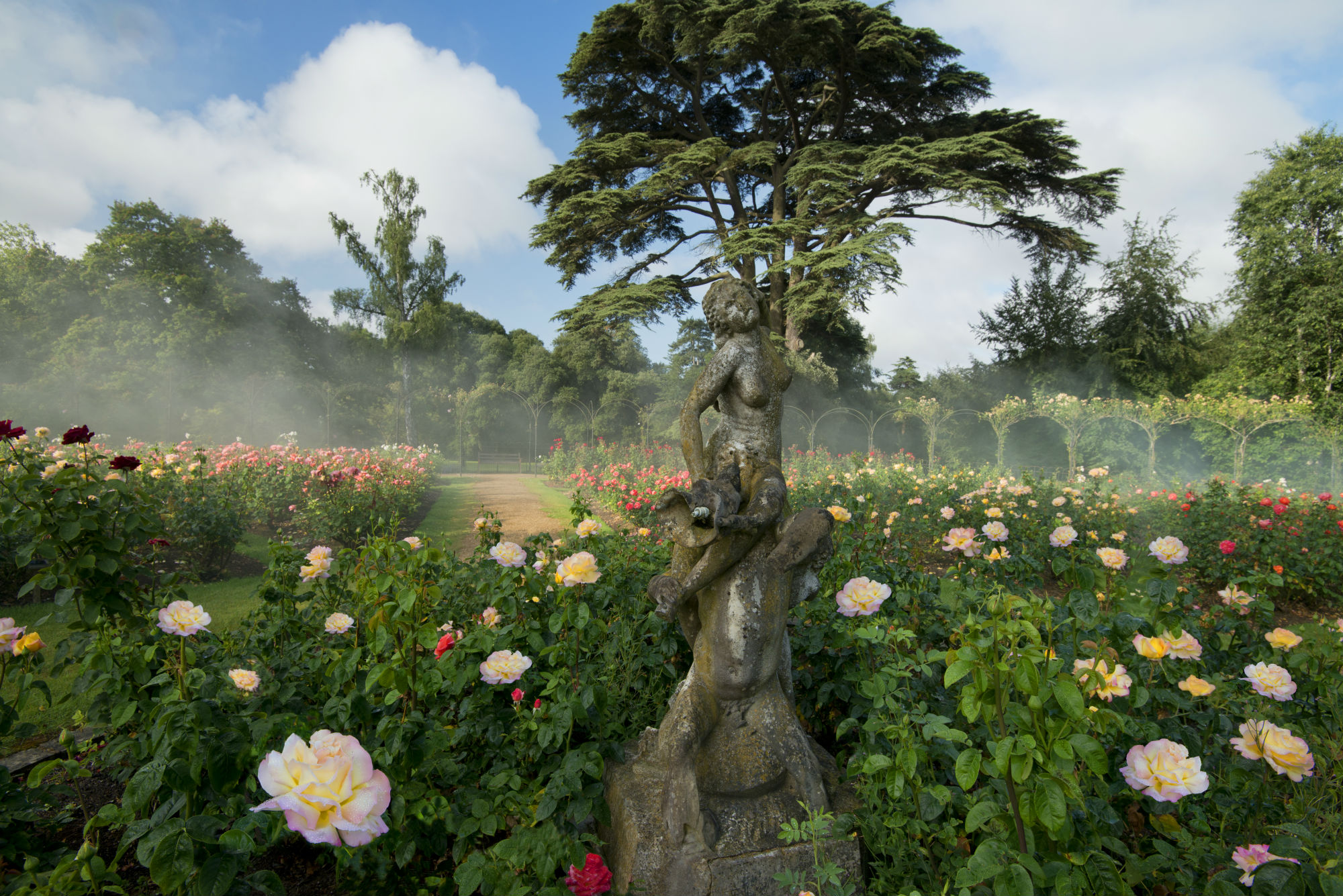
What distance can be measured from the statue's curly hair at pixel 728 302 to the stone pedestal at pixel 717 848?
1.47m

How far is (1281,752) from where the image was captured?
4.55ft

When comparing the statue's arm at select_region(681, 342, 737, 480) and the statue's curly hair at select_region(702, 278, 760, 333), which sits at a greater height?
the statue's curly hair at select_region(702, 278, 760, 333)

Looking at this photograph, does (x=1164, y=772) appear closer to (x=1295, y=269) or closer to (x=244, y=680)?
(x=244, y=680)

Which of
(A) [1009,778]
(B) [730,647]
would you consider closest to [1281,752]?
(A) [1009,778]

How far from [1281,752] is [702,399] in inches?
67.7

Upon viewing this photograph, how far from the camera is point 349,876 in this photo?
1.84m

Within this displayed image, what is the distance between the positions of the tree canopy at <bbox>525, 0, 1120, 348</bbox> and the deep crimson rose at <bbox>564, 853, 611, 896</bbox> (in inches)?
418

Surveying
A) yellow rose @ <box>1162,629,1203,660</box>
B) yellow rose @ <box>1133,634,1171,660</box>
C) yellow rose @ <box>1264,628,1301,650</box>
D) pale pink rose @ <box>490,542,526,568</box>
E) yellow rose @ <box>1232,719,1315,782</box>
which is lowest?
yellow rose @ <box>1232,719,1315,782</box>

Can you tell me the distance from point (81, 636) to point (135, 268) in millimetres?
27637

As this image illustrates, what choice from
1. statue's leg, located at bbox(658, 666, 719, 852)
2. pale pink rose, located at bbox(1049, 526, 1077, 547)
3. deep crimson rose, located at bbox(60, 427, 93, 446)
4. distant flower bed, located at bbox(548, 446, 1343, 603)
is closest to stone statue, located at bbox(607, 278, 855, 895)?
statue's leg, located at bbox(658, 666, 719, 852)

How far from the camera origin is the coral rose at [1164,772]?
127cm

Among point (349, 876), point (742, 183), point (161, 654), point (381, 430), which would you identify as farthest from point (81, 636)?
point (381, 430)

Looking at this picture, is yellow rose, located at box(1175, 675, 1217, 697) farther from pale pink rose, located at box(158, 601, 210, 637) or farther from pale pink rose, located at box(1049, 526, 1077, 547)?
pale pink rose, located at box(158, 601, 210, 637)

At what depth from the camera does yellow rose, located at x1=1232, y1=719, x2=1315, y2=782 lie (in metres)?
1.37
